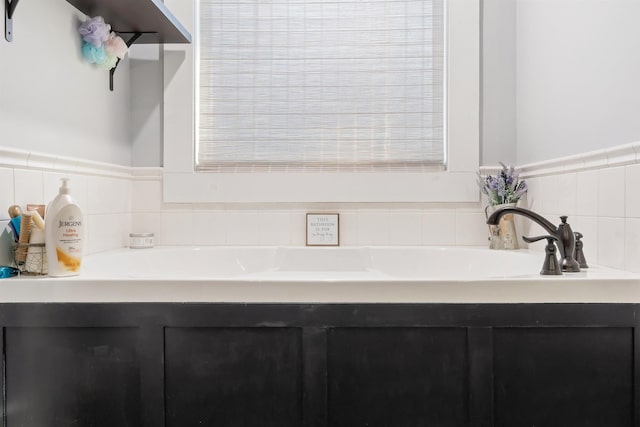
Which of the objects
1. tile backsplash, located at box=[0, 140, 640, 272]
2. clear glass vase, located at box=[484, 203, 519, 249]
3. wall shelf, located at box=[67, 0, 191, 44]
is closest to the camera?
tile backsplash, located at box=[0, 140, 640, 272]

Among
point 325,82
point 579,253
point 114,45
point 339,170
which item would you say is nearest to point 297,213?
point 339,170

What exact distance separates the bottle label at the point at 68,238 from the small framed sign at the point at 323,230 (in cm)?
105

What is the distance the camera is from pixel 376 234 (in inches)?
82.9

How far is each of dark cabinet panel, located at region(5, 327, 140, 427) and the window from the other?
1.05 m

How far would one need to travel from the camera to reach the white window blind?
2.11 m

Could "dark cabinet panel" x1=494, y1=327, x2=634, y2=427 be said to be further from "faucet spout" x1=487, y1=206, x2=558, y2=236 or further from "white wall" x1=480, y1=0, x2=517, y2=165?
"white wall" x1=480, y1=0, x2=517, y2=165

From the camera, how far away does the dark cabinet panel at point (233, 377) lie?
111 centimetres

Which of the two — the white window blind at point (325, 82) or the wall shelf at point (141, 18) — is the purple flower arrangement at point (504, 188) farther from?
the wall shelf at point (141, 18)

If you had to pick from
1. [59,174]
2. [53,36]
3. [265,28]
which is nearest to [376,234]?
[265,28]

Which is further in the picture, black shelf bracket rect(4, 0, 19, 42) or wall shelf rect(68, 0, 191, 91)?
wall shelf rect(68, 0, 191, 91)

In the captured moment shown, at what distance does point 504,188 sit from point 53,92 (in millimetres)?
1730

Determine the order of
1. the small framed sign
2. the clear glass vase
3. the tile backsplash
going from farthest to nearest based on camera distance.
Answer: the small framed sign → the clear glass vase → the tile backsplash

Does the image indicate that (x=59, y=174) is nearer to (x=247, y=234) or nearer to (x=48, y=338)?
(x=48, y=338)

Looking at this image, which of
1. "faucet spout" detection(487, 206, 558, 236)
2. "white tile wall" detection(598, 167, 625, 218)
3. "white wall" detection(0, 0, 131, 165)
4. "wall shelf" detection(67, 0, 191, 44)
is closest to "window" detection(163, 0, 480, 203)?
"wall shelf" detection(67, 0, 191, 44)
